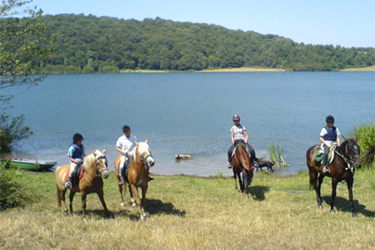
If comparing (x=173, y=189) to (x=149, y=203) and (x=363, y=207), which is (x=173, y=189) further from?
(x=363, y=207)

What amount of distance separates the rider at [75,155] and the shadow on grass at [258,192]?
20.1ft

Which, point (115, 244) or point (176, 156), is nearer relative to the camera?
point (115, 244)

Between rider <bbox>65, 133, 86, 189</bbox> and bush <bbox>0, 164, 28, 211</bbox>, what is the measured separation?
2306 millimetres

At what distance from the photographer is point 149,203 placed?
13.3 meters

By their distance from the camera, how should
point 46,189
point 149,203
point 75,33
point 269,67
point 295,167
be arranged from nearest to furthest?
point 149,203
point 46,189
point 295,167
point 75,33
point 269,67

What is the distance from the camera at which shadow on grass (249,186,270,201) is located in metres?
14.2

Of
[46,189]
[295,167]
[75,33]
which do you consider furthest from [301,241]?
[75,33]

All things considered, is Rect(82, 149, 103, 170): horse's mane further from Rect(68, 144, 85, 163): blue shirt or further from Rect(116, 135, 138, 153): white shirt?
Rect(116, 135, 138, 153): white shirt

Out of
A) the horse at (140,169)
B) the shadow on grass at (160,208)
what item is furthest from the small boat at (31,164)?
the horse at (140,169)

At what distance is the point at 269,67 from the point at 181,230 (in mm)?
192081

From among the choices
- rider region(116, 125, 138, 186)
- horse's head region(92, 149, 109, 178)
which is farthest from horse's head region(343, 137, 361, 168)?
horse's head region(92, 149, 109, 178)

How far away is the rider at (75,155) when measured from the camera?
1145 centimetres

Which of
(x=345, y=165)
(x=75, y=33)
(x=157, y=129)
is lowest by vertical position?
(x=157, y=129)

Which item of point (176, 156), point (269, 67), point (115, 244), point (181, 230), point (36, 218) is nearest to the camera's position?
point (115, 244)
